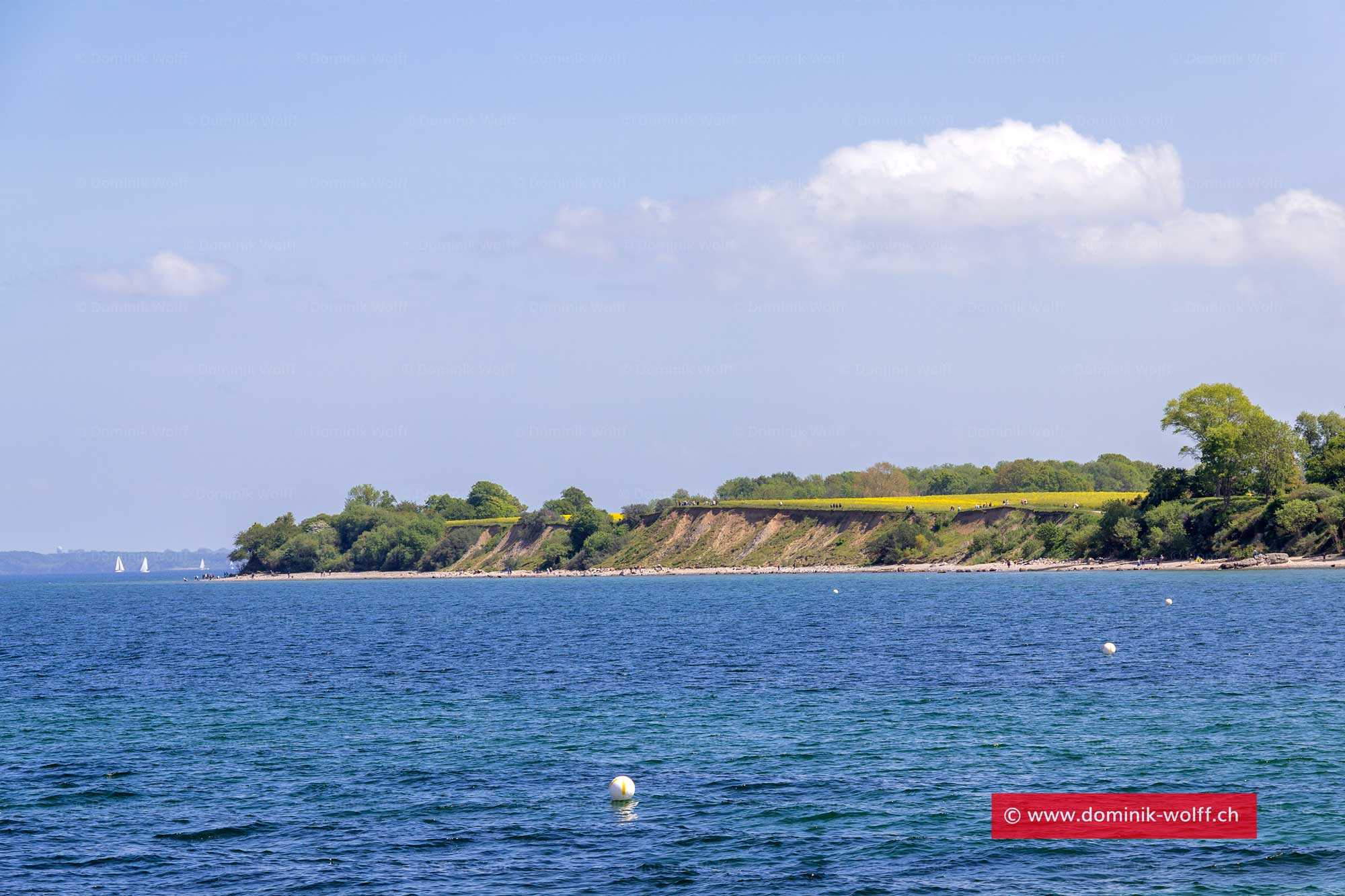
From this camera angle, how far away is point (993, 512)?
188m

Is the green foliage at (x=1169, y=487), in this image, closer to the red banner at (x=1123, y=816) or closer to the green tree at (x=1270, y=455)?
the green tree at (x=1270, y=455)

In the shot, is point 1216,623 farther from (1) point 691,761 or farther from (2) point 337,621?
(2) point 337,621

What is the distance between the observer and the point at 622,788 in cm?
2952

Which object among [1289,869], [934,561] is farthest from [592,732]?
[934,561]

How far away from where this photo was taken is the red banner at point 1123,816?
1031 inches

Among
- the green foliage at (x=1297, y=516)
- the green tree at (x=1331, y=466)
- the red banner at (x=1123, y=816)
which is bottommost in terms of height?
the red banner at (x=1123, y=816)

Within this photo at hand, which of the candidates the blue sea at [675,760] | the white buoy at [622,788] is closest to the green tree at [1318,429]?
the blue sea at [675,760]

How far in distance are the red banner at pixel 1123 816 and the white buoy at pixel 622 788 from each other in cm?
829

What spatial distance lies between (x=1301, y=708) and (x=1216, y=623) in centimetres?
3433

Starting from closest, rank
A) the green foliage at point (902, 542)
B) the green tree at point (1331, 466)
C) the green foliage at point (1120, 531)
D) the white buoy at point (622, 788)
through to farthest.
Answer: the white buoy at point (622, 788) → the green tree at point (1331, 466) → the green foliage at point (1120, 531) → the green foliage at point (902, 542)

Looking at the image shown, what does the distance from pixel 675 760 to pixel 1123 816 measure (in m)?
12.0

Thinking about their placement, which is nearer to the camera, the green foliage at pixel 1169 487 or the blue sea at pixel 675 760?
the blue sea at pixel 675 760

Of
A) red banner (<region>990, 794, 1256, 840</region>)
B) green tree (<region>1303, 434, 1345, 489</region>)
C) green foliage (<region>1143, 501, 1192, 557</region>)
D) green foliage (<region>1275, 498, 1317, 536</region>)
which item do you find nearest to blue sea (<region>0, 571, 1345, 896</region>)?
red banner (<region>990, 794, 1256, 840</region>)

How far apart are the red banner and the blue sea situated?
0.51 meters
